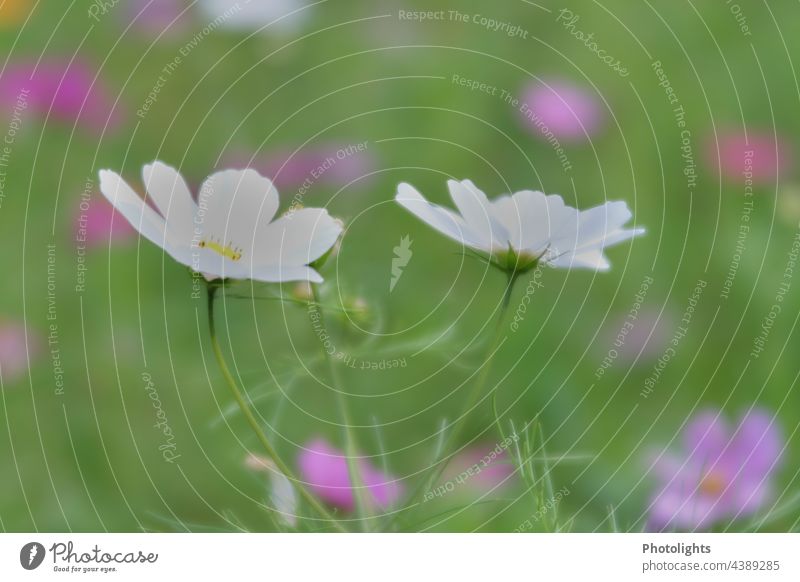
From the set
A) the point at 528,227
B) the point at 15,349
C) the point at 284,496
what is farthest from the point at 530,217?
the point at 15,349

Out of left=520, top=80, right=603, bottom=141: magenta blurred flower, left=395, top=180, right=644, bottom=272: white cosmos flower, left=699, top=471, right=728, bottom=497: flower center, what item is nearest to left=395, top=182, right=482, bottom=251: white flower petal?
left=395, top=180, right=644, bottom=272: white cosmos flower

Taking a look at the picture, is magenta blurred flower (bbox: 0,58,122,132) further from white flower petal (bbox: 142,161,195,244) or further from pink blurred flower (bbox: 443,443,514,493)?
pink blurred flower (bbox: 443,443,514,493)

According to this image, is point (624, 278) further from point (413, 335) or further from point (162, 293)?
point (162, 293)

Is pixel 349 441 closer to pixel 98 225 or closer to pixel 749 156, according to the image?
pixel 98 225
